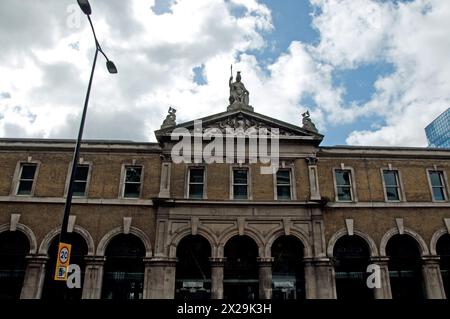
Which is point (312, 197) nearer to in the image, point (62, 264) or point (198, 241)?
point (198, 241)

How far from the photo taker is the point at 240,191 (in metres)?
19.6

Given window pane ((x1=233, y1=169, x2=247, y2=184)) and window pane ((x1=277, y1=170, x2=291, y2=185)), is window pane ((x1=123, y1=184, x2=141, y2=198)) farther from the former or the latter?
window pane ((x1=277, y1=170, x2=291, y2=185))

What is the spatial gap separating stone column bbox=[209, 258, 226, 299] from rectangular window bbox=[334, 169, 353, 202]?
25.4 feet

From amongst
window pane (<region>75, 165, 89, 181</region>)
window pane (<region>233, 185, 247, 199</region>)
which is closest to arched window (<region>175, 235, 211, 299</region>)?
window pane (<region>233, 185, 247, 199</region>)

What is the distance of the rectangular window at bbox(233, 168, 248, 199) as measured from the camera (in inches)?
768

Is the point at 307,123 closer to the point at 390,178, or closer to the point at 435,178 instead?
the point at 390,178

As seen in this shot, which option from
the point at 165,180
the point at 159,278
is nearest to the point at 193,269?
the point at 159,278

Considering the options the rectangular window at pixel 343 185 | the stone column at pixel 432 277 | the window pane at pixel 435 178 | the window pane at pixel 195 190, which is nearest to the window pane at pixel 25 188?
the window pane at pixel 195 190

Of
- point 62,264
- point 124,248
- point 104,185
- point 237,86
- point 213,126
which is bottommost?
point 62,264

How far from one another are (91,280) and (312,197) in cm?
1241
